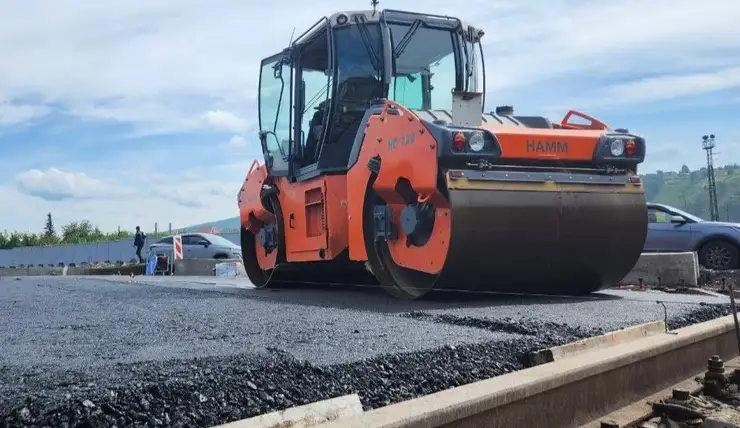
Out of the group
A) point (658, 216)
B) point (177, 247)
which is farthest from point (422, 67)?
point (177, 247)

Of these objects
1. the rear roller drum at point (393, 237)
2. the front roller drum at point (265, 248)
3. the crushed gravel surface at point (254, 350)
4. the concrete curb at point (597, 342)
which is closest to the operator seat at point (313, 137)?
the front roller drum at point (265, 248)

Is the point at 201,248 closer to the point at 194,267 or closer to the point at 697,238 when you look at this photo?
the point at 194,267

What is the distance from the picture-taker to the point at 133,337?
3361mm

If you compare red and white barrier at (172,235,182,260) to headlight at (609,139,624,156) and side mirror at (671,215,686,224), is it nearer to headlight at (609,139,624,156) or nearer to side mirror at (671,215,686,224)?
side mirror at (671,215,686,224)

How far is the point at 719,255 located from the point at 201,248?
15123 mm

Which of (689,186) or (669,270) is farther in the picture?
(689,186)

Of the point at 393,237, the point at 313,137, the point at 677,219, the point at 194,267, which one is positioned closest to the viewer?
the point at 393,237

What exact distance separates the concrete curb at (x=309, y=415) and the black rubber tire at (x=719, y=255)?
35.3 ft

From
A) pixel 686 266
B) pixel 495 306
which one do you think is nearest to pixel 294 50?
pixel 495 306

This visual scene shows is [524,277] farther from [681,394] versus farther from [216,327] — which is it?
[216,327]

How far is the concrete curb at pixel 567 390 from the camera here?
7.25 ft

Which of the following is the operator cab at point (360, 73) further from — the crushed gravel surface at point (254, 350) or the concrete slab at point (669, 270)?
the concrete slab at point (669, 270)

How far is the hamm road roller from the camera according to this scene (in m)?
4.78

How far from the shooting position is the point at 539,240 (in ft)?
15.8
